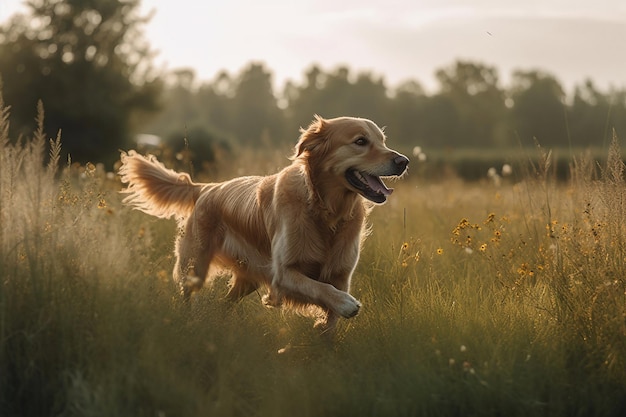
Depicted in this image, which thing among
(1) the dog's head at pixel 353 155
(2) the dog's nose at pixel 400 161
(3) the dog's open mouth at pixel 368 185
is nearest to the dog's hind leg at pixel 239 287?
(1) the dog's head at pixel 353 155

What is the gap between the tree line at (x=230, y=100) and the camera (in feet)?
81.6

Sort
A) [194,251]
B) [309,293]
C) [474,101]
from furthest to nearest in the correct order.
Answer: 1. [474,101]
2. [194,251]
3. [309,293]

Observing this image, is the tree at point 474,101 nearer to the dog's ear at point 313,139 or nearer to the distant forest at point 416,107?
the distant forest at point 416,107

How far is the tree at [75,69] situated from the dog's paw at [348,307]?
2154cm

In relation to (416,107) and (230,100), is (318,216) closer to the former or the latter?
(416,107)

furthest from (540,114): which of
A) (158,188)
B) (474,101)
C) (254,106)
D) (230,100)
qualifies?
(158,188)

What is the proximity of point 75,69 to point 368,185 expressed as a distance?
22144 millimetres

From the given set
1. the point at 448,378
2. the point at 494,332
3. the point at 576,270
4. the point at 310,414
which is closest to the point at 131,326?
the point at 310,414

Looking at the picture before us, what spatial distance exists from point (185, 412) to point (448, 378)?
149cm

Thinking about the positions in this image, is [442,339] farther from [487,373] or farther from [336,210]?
[336,210]

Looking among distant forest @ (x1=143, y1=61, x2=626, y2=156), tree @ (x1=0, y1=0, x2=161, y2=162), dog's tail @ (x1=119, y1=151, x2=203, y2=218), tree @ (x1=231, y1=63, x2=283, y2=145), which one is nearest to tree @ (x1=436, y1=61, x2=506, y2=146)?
distant forest @ (x1=143, y1=61, x2=626, y2=156)

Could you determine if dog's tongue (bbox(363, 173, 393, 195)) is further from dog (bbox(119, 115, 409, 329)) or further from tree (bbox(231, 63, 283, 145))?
tree (bbox(231, 63, 283, 145))

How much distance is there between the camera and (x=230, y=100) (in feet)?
281

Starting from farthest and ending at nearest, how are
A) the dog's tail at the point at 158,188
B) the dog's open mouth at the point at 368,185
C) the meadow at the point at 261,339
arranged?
the dog's tail at the point at 158,188 < the dog's open mouth at the point at 368,185 < the meadow at the point at 261,339
